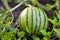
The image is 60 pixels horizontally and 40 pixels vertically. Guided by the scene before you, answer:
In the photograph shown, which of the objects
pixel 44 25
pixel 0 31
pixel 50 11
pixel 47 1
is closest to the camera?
pixel 0 31

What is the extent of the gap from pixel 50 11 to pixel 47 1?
0.22m

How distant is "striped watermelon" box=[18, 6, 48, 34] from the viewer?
1218mm

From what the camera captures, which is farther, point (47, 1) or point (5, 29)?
point (47, 1)

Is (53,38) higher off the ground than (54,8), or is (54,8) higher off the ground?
(54,8)

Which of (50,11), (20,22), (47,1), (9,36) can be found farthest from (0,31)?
(47,1)

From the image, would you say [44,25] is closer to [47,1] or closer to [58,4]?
[58,4]

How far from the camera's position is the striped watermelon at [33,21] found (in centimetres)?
122

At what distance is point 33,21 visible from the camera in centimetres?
122

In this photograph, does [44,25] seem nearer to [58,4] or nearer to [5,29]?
[5,29]

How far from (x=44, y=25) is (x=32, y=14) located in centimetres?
11

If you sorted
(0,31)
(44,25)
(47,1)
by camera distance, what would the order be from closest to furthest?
(0,31)
(44,25)
(47,1)

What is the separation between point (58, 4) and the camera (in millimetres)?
1647

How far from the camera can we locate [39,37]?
1277 mm

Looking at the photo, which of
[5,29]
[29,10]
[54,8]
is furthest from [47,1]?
[5,29]
